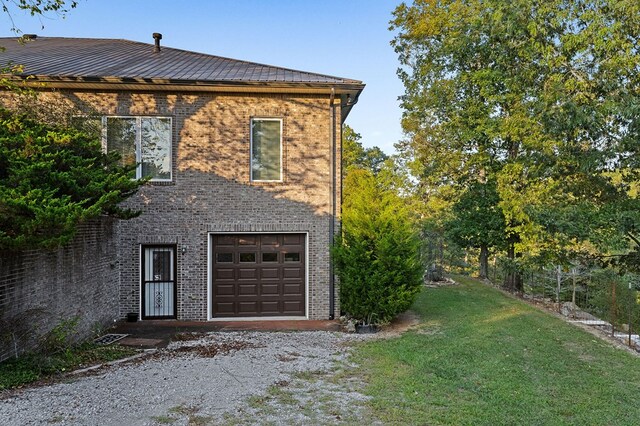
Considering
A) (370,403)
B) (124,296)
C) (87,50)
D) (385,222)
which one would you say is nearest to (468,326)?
(385,222)

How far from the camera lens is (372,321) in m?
9.13

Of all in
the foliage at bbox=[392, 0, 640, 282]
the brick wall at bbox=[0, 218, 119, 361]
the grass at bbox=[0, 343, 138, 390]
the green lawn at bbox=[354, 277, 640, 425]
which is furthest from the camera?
the foliage at bbox=[392, 0, 640, 282]

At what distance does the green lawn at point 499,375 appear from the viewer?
15.1ft

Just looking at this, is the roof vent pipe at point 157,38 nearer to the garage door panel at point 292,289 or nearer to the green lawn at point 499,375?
the garage door panel at point 292,289

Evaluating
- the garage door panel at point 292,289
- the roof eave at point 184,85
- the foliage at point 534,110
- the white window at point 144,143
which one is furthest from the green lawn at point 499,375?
the white window at point 144,143

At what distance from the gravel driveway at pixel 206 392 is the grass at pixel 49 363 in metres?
0.40

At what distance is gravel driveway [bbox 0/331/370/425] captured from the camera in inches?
175

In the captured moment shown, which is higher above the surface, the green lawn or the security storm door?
the security storm door

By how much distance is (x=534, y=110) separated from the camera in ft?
40.4

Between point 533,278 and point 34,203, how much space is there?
52.9 ft

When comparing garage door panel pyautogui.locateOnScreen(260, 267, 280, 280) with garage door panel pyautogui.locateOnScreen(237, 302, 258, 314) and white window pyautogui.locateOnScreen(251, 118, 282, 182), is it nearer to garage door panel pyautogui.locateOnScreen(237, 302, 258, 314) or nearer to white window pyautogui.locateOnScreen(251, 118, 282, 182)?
garage door panel pyautogui.locateOnScreen(237, 302, 258, 314)

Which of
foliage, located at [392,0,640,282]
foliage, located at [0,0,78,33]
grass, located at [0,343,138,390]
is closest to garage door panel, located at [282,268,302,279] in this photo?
grass, located at [0,343,138,390]

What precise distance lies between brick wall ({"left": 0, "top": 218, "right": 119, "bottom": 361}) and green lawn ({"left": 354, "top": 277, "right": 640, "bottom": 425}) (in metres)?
5.14

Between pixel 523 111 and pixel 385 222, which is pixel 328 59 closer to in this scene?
pixel 523 111
